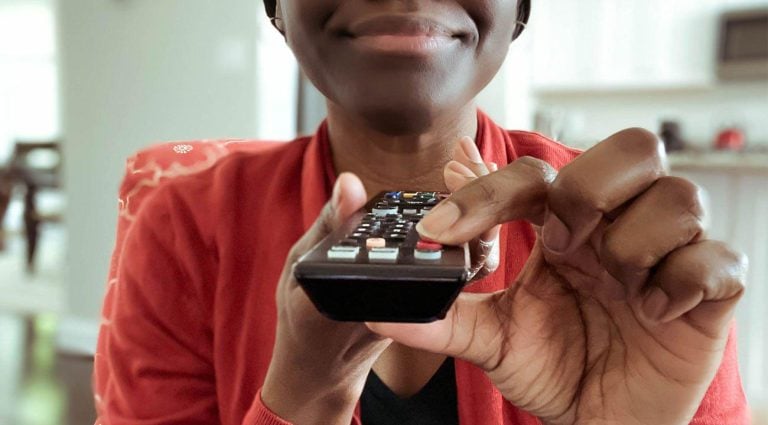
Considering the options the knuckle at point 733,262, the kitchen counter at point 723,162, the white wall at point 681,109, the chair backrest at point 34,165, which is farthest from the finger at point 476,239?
the chair backrest at point 34,165

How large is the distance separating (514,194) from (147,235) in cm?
30

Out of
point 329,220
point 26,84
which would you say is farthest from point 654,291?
point 26,84

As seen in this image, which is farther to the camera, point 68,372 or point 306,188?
point 68,372

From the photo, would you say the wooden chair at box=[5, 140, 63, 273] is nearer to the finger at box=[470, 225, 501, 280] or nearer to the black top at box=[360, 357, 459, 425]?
the black top at box=[360, 357, 459, 425]

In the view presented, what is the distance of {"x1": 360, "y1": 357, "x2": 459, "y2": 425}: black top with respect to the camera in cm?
44

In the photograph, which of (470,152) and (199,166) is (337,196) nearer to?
(470,152)

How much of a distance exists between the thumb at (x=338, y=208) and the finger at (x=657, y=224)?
0.12 metres

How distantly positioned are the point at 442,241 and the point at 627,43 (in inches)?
78.0

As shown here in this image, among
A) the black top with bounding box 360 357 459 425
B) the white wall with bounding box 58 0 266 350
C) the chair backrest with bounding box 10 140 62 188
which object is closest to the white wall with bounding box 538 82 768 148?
the white wall with bounding box 58 0 266 350

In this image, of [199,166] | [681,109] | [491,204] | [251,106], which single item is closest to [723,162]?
[681,109]

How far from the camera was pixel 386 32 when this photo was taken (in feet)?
1.16

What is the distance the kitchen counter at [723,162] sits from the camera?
66.2 inches

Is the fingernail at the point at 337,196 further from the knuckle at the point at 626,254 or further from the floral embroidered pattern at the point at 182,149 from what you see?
the floral embroidered pattern at the point at 182,149

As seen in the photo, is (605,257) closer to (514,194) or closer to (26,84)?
(514,194)
